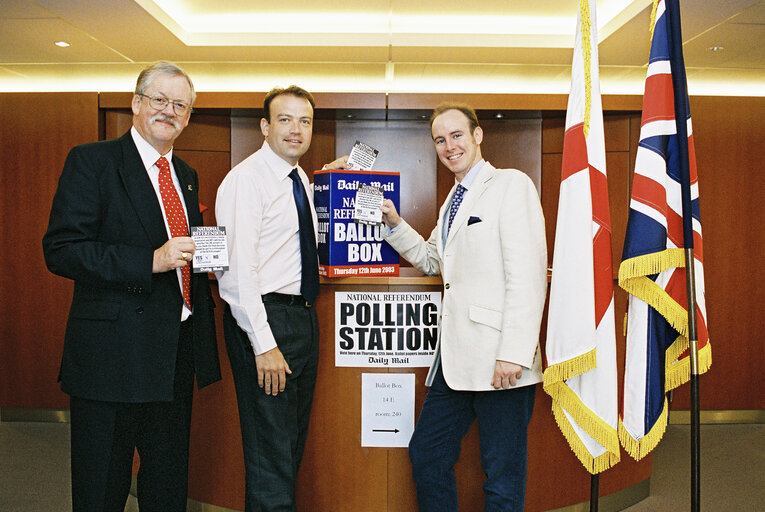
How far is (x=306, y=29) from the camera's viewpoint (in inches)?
186

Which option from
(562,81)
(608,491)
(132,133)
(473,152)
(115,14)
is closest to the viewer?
(132,133)

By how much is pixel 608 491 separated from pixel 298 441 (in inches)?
64.5

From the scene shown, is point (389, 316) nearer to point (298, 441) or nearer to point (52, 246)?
point (298, 441)

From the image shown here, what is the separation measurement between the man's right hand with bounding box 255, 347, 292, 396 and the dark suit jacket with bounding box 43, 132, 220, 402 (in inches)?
11.8

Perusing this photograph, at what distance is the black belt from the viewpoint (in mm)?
1979

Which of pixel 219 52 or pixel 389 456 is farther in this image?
pixel 219 52

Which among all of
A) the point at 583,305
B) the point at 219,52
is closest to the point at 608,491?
the point at 583,305

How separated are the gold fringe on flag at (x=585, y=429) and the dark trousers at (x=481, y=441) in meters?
0.10

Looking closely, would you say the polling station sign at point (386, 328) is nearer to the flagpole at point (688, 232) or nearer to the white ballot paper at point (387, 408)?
the white ballot paper at point (387, 408)

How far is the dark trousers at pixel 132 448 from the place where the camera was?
1.65m

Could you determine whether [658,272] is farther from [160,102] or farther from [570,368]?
[160,102]

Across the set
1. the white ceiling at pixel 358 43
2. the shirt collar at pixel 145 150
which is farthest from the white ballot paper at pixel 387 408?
the white ceiling at pixel 358 43

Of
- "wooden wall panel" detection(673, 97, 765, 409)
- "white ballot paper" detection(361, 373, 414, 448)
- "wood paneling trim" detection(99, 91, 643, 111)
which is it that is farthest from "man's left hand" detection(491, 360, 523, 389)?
"wooden wall panel" detection(673, 97, 765, 409)

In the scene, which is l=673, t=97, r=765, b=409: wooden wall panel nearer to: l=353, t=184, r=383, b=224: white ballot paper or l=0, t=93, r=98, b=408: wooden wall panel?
l=353, t=184, r=383, b=224: white ballot paper
